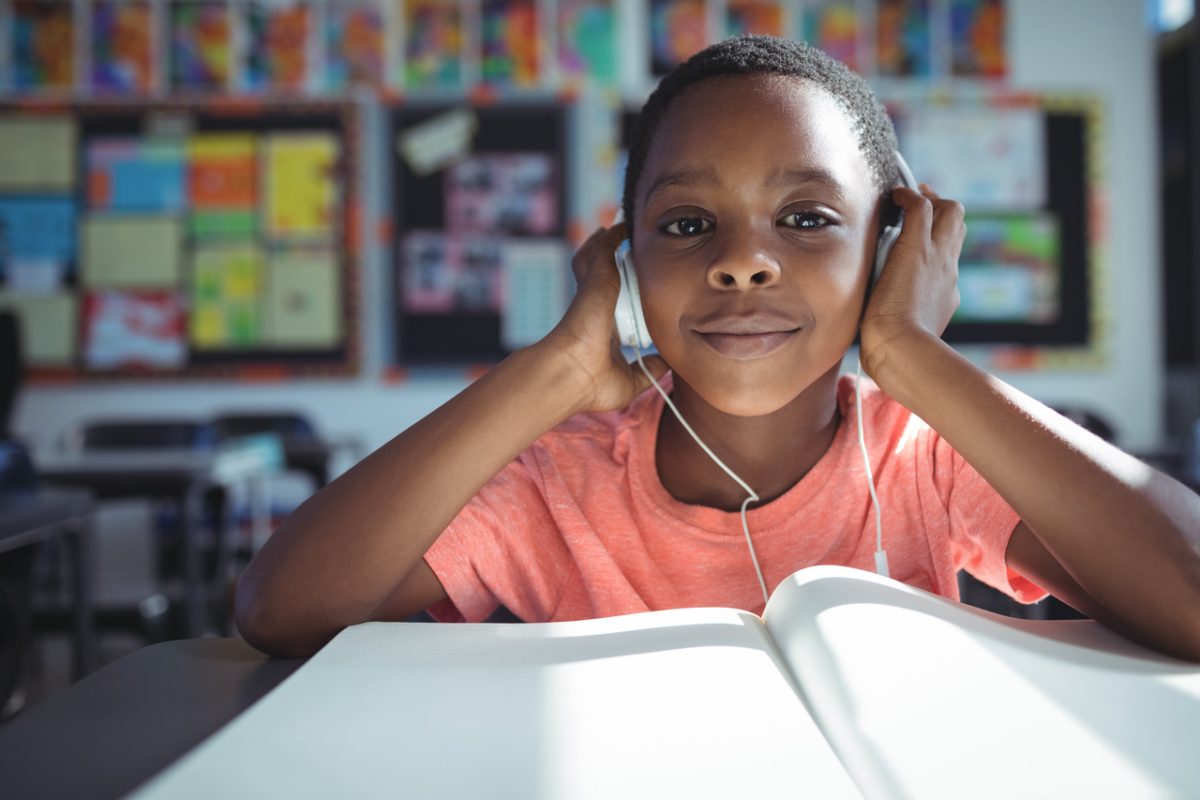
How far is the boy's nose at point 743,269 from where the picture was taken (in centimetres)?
72

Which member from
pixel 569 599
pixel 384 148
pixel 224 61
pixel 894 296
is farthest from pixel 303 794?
pixel 224 61

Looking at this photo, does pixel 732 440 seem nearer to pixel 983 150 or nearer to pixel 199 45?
pixel 983 150

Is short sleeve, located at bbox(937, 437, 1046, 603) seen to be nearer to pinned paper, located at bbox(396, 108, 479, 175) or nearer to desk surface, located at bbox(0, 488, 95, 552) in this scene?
desk surface, located at bbox(0, 488, 95, 552)

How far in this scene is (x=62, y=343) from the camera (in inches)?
139

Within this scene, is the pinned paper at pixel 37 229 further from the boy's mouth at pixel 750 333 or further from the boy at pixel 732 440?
the boy's mouth at pixel 750 333

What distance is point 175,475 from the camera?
2041mm

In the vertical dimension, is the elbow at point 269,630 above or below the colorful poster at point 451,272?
below

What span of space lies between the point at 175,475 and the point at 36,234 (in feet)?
7.03

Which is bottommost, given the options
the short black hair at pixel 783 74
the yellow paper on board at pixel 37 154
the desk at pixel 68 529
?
the desk at pixel 68 529

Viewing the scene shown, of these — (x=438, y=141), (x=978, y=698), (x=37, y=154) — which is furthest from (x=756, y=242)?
(x=37, y=154)

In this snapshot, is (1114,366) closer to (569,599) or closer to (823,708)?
(569,599)

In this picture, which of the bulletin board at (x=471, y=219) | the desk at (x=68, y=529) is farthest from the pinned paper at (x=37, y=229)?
the desk at (x=68, y=529)

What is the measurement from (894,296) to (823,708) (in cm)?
45

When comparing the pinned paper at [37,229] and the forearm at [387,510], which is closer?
the forearm at [387,510]
